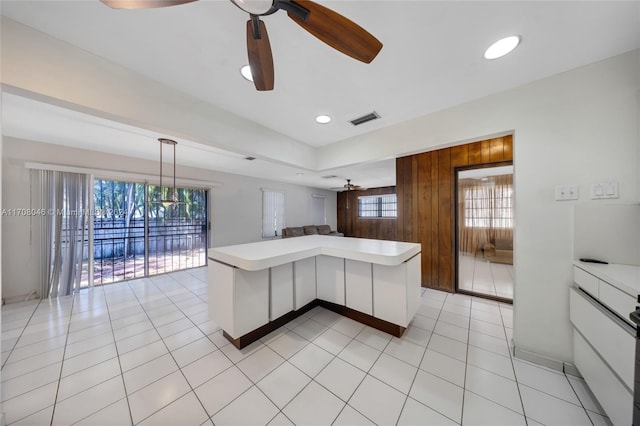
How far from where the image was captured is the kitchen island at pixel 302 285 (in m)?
1.84

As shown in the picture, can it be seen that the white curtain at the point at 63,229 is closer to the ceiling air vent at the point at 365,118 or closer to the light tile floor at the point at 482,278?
the ceiling air vent at the point at 365,118

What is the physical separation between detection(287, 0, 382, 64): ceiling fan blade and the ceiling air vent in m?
1.25

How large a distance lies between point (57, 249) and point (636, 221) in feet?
21.3

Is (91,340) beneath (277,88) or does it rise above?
beneath

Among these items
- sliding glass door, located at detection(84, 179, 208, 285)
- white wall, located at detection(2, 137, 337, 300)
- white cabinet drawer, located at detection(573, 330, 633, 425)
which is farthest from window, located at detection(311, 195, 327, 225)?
white cabinet drawer, located at detection(573, 330, 633, 425)

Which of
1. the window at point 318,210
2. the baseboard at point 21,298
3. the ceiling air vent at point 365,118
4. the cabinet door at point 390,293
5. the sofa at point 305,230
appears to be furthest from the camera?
the window at point 318,210

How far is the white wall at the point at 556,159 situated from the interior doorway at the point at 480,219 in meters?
1.41

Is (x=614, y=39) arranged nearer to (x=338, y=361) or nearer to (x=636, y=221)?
(x=636, y=221)

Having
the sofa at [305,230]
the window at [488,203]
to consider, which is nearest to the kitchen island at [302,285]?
the window at [488,203]

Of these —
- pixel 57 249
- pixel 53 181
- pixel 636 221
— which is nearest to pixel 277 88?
pixel 636 221

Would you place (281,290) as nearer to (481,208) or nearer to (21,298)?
(481,208)

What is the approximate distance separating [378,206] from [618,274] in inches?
268

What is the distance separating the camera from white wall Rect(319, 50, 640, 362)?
1.47m

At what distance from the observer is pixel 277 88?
1.84 m
